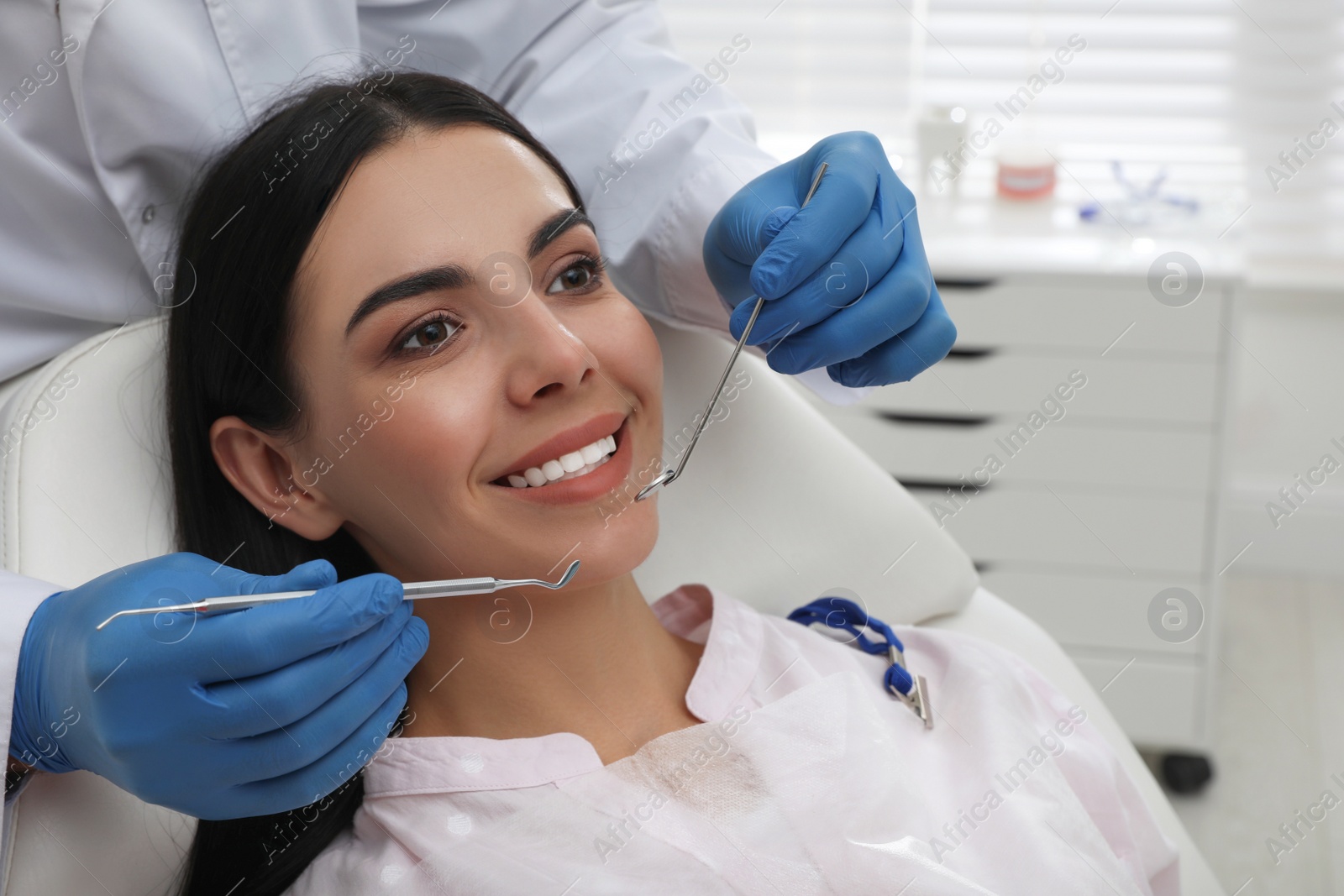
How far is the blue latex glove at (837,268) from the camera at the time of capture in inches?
44.3

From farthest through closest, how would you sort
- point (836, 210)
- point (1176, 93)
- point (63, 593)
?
1. point (1176, 93)
2. point (836, 210)
3. point (63, 593)

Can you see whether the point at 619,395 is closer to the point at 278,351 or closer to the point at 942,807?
the point at 278,351

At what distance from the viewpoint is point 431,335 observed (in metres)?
1.05

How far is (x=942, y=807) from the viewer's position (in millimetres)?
1092

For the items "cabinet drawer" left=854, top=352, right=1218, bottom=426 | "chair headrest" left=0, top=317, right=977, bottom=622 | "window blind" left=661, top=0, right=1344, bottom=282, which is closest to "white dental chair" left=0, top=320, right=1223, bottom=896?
"chair headrest" left=0, top=317, right=977, bottom=622

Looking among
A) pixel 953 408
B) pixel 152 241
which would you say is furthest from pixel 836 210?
pixel 953 408

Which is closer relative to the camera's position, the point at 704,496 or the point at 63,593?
the point at 63,593

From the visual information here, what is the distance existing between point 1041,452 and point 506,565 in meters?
1.47

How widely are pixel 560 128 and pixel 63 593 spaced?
2.66 feet

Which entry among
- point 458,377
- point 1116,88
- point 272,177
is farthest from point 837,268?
point 1116,88

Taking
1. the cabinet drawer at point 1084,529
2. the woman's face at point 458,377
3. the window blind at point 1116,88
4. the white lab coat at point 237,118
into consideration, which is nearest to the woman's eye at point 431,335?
the woman's face at point 458,377

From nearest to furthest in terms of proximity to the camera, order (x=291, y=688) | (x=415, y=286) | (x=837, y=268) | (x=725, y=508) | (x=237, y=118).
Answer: (x=291, y=688)
(x=415, y=286)
(x=837, y=268)
(x=237, y=118)
(x=725, y=508)

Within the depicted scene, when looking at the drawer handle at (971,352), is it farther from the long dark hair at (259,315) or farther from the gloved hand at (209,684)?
the gloved hand at (209,684)

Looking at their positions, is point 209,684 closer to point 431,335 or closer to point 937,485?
point 431,335
